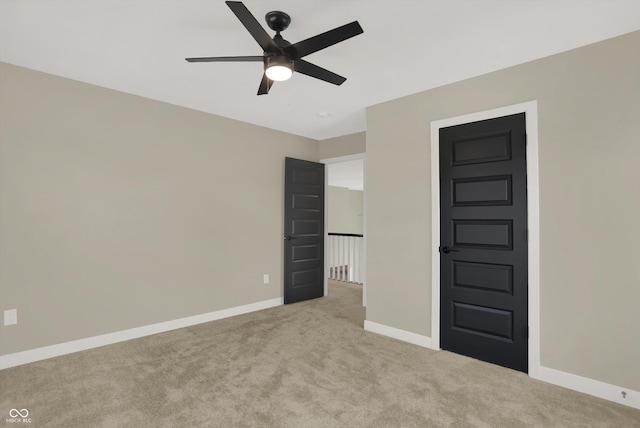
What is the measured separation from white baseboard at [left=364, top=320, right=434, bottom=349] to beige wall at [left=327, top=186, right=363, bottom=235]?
821cm

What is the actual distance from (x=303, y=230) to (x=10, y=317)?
3.33 metres

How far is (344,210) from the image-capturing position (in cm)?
1277

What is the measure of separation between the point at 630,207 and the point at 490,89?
1.39m

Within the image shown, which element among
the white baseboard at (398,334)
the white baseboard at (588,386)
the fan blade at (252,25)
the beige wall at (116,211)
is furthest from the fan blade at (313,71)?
the white baseboard at (588,386)

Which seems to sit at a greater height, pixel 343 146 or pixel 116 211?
pixel 343 146

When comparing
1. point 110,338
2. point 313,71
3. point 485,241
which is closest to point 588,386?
point 485,241

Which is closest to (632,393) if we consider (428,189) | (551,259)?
(551,259)

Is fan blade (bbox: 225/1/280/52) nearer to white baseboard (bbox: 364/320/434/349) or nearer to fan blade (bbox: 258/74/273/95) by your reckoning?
fan blade (bbox: 258/74/273/95)

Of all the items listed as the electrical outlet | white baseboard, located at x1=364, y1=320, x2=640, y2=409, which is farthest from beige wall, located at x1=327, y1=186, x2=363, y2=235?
the electrical outlet

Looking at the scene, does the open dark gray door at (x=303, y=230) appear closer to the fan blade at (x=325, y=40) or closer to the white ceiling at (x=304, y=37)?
the white ceiling at (x=304, y=37)

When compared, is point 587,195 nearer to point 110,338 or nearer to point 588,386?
point 588,386

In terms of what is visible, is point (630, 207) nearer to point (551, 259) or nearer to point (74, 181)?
point (551, 259)

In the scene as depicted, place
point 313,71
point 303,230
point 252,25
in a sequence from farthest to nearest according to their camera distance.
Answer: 1. point 303,230
2. point 313,71
3. point 252,25

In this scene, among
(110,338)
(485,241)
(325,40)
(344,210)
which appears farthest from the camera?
(344,210)
